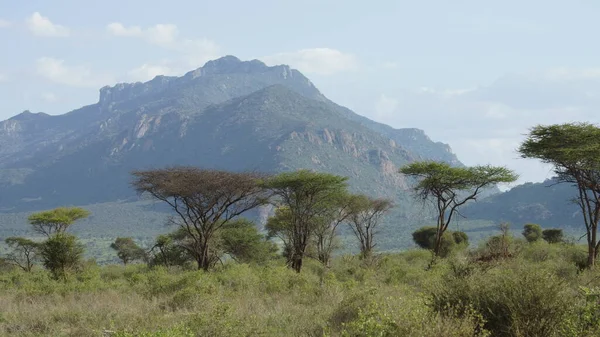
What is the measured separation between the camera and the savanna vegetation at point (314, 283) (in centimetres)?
830

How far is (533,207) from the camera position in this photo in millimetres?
134125

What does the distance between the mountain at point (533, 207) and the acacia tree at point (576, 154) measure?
99.0 m

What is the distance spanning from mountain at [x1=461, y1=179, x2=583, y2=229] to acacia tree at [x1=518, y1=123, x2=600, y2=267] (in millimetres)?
99045

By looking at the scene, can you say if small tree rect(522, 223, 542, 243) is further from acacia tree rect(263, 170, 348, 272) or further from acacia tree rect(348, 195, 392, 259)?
acacia tree rect(263, 170, 348, 272)

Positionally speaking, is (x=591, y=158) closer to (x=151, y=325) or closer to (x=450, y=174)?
(x=450, y=174)

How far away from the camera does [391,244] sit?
11331cm

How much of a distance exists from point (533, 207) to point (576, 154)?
122237 millimetres

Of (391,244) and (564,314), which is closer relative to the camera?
(564,314)

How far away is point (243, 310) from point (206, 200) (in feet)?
57.0

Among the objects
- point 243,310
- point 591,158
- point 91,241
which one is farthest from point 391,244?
point 243,310

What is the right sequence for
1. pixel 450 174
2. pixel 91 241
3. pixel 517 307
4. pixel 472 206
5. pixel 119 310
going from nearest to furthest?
pixel 517 307
pixel 119 310
pixel 450 174
pixel 91 241
pixel 472 206

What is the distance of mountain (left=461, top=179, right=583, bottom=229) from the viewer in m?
124

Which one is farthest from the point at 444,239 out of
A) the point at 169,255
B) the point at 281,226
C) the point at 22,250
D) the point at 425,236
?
the point at 22,250

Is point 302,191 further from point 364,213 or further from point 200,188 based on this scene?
point 364,213
